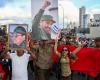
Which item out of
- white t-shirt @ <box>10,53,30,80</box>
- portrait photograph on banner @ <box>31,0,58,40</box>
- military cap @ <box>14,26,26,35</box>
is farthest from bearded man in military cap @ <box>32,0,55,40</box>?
white t-shirt @ <box>10,53,30,80</box>

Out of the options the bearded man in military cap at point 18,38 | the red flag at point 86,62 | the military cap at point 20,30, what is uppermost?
the military cap at point 20,30

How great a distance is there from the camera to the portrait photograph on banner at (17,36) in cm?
933

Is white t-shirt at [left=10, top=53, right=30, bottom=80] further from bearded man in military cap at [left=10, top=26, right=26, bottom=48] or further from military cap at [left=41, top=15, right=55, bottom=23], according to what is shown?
military cap at [left=41, top=15, right=55, bottom=23]

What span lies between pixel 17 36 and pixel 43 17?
5.53 ft

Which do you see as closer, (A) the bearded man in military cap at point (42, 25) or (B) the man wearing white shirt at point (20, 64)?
(B) the man wearing white shirt at point (20, 64)

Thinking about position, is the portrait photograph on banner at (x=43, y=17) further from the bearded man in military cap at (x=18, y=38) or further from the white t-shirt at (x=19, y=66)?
the white t-shirt at (x=19, y=66)

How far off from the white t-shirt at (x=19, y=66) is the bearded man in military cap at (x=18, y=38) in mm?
285

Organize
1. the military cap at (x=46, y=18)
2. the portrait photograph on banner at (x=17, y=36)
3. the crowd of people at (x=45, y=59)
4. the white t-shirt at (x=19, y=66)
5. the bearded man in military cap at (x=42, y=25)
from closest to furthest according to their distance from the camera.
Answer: the white t-shirt at (x=19, y=66), the crowd of people at (x=45, y=59), the portrait photograph on banner at (x=17, y=36), the bearded man in military cap at (x=42, y=25), the military cap at (x=46, y=18)

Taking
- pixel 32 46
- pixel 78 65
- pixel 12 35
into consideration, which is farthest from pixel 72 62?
pixel 12 35

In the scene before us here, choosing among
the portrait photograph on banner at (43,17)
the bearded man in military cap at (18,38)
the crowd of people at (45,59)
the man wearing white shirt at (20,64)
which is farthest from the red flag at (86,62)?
the bearded man in military cap at (18,38)

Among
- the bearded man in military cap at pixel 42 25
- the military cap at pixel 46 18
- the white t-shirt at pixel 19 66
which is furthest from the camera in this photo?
the military cap at pixel 46 18

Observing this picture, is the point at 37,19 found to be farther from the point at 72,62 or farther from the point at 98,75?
the point at 98,75

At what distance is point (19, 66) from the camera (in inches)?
360

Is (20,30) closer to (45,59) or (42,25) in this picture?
(45,59)
